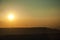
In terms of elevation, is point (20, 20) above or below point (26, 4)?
below

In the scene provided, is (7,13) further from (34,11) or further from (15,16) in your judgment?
(34,11)

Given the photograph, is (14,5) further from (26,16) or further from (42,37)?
(42,37)

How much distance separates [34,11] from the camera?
100 cm

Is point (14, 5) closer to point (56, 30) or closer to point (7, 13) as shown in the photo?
point (7, 13)

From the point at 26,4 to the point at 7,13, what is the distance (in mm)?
182

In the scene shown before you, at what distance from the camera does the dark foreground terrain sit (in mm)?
950

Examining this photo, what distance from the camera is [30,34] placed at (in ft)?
3.14

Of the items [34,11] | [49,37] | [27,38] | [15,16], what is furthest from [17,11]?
[49,37]

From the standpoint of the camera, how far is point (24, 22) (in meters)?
0.98

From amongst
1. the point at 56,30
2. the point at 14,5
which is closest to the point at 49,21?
the point at 56,30

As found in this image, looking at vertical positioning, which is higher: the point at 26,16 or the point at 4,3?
the point at 4,3

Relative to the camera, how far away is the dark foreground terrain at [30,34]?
0.95 meters

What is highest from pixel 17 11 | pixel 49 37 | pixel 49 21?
pixel 17 11

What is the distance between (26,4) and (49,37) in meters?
0.35
